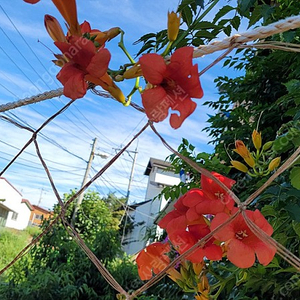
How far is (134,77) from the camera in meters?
0.33

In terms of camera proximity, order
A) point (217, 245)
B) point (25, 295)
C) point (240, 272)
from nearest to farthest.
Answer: point (217, 245) → point (240, 272) → point (25, 295)

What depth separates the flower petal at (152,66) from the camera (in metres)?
0.28

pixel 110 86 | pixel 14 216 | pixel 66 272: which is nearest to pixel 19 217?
pixel 14 216

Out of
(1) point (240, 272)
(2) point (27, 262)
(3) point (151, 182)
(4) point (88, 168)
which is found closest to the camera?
(1) point (240, 272)

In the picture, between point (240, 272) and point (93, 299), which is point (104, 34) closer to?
point (240, 272)

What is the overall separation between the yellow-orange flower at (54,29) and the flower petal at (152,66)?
10 cm

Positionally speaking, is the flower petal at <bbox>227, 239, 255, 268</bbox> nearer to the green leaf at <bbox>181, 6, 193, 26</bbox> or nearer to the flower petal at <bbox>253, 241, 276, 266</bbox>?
the flower petal at <bbox>253, 241, 276, 266</bbox>

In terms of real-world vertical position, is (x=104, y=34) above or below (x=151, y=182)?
below

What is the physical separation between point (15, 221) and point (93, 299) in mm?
26840

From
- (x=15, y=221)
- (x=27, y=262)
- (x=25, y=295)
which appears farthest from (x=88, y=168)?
(x=15, y=221)

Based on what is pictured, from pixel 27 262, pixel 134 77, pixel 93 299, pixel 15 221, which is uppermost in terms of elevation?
pixel 15 221

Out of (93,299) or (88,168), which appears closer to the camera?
(93,299)

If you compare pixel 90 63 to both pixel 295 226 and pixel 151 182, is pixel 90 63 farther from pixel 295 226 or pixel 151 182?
pixel 151 182

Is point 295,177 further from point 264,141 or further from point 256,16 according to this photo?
point 264,141
